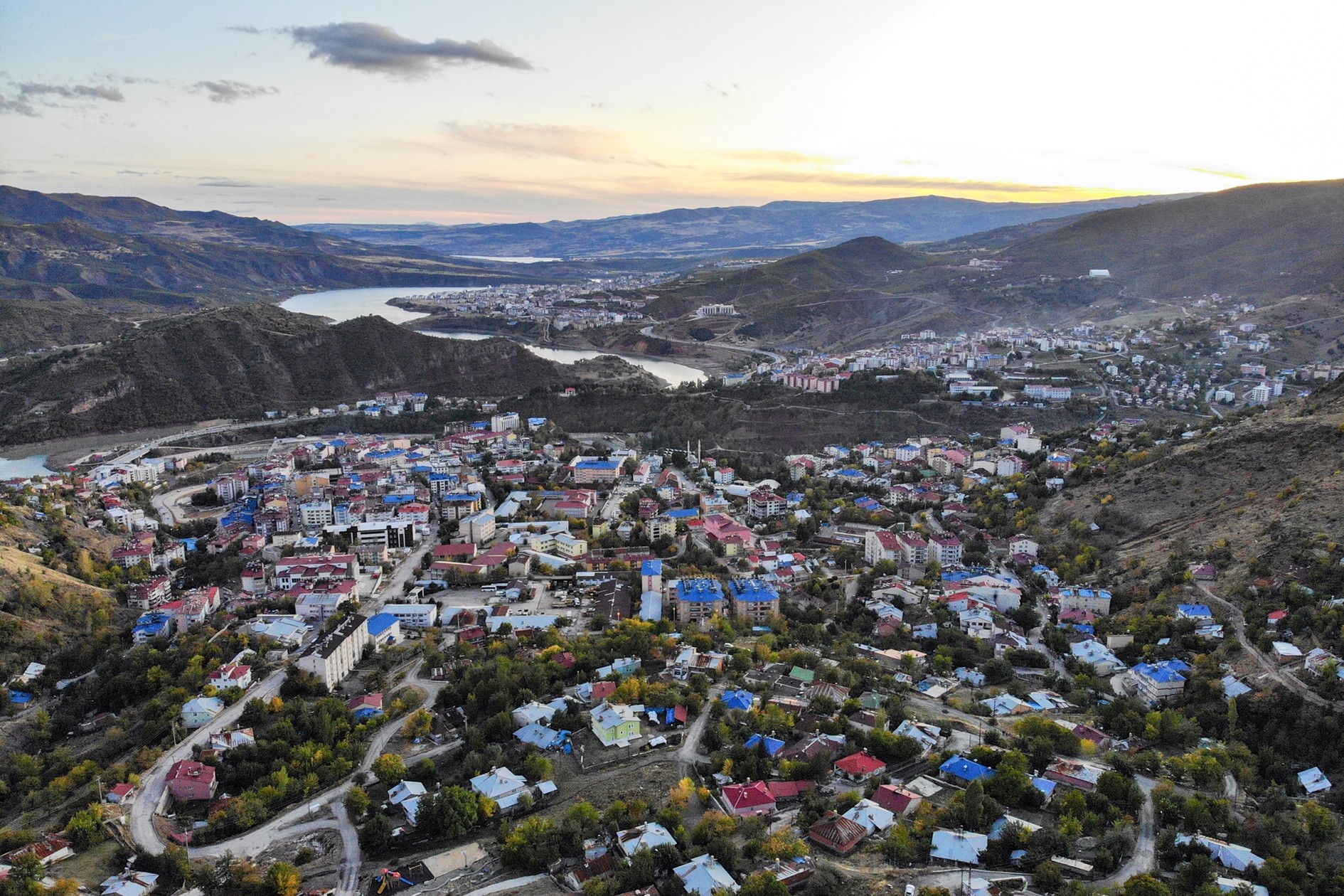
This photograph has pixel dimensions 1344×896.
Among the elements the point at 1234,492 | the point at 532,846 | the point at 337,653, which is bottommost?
the point at 532,846

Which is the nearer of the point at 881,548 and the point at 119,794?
the point at 119,794

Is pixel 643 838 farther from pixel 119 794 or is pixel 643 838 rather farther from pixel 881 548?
pixel 881 548

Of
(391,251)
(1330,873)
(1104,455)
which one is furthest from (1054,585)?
(391,251)

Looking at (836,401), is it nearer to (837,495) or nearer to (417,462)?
(837,495)

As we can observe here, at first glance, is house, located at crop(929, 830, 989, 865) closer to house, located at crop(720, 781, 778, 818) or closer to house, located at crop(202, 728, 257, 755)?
house, located at crop(720, 781, 778, 818)

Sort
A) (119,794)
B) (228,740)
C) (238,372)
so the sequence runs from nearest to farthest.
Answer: (119,794) < (228,740) < (238,372)

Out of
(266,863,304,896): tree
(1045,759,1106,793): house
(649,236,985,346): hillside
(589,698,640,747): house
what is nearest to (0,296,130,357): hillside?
(649,236,985,346): hillside

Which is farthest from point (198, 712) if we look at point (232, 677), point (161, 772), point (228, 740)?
point (161, 772)

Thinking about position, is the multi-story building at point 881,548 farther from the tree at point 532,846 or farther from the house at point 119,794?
the house at point 119,794
